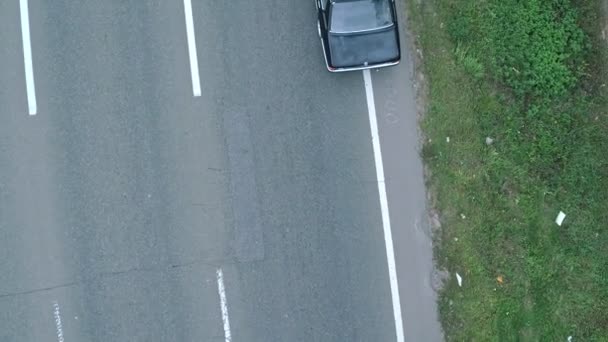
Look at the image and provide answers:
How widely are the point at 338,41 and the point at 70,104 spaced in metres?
5.22

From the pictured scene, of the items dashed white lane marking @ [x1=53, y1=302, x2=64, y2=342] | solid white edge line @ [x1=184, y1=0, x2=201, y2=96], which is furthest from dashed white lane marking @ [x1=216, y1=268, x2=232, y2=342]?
solid white edge line @ [x1=184, y1=0, x2=201, y2=96]

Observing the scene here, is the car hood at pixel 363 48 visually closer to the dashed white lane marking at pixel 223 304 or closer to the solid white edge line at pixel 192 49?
the solid white edge line at pixel 192 49

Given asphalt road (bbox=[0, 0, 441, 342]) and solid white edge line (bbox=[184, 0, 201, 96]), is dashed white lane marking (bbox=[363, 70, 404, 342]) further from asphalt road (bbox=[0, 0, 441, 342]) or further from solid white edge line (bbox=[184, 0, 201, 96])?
solid white edge line (bbox=[184, 0, 201, 96])

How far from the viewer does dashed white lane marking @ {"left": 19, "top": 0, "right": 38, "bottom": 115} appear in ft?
36.1

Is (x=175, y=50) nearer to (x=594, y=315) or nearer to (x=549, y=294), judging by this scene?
(x=549, y=294)

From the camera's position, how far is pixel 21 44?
11.1 meters

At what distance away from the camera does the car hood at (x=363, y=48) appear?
1100 cm

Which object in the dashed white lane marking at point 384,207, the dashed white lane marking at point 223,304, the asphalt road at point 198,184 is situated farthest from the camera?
the dashed white lane marking at point 384,207

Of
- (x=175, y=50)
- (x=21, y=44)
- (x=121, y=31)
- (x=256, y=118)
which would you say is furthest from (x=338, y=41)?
→ (x=21, y=44)

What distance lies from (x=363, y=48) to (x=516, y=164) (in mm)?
3760

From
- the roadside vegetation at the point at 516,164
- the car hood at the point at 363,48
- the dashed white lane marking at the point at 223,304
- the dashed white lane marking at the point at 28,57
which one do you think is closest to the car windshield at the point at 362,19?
the car hood at the point at 363,48

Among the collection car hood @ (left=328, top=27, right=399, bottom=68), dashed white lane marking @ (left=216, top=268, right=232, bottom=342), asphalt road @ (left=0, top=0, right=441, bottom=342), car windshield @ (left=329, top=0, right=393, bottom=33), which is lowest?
dashed white lane marking @ (left=216, top=268, right=232, bottom=342)

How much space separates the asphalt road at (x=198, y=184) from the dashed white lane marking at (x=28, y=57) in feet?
0.31

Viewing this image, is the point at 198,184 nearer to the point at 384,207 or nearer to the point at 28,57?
the point at 384,207
